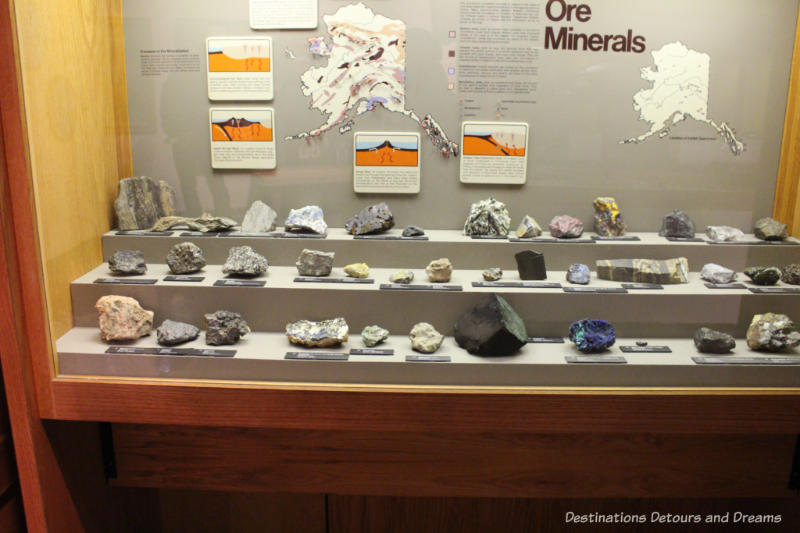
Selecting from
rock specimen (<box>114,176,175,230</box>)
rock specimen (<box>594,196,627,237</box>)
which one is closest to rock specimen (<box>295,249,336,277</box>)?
rock specimen (<box>114,176,175,230</box>)

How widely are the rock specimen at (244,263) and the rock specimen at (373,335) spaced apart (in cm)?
57

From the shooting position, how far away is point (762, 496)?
2.54 meters

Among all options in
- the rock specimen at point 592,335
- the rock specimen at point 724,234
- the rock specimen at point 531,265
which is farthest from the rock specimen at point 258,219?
the rock specimen at point 724,234

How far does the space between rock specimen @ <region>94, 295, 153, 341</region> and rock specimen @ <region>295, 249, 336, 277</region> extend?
695 millimetres

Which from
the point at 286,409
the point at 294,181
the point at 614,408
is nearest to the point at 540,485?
A: the point at 614,408

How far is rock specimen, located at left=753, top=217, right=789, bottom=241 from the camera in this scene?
2.83 m

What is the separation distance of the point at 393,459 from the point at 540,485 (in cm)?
62

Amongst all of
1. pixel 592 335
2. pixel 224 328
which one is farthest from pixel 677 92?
pixel 224 328

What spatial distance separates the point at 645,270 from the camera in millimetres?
2734

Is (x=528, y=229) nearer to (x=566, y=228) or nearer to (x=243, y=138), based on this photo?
(x=566, y=228)

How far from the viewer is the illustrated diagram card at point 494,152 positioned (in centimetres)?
295

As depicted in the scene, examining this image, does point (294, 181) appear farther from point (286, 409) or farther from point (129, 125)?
point (286, 409)

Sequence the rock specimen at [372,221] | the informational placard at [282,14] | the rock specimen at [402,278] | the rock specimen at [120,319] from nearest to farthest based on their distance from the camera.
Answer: the rock specimen at [120,319] → the rock specimen at [402,278] → the informational placard at [282,14] → the rock specimen at [372,221]

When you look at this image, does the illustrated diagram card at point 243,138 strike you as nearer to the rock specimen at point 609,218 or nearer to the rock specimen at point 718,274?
the rock specimen at point 609,218
